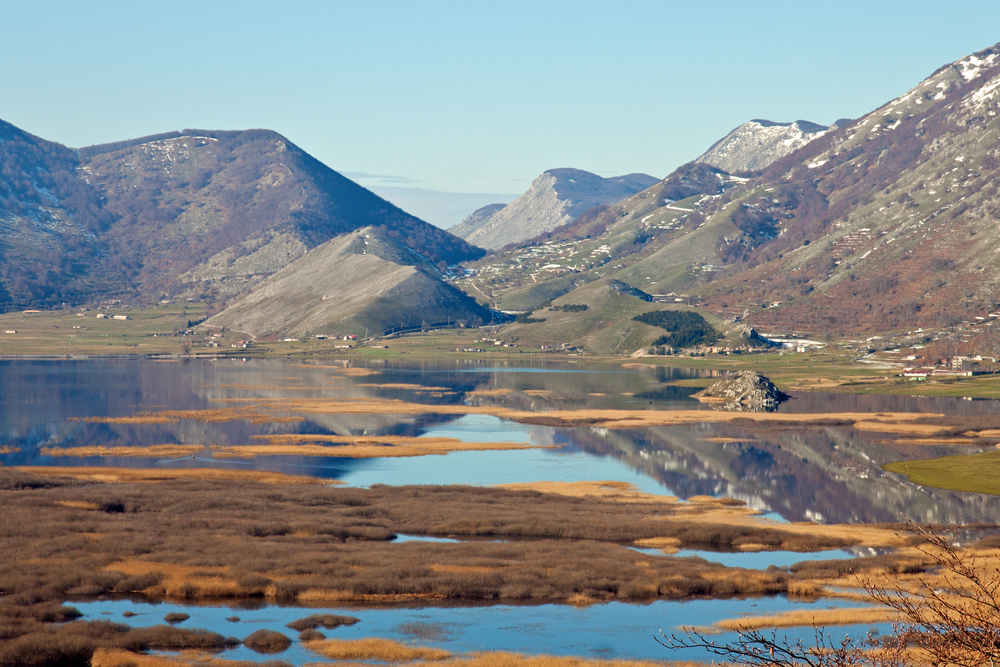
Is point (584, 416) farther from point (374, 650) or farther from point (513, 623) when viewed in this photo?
point (374, 650)

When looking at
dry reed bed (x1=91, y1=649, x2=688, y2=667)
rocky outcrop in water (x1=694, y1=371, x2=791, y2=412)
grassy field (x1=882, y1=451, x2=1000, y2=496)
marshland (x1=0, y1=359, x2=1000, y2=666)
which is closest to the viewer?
dry reed bed (x1=91, y1=649, x2=688, y2=667)

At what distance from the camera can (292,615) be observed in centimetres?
5144

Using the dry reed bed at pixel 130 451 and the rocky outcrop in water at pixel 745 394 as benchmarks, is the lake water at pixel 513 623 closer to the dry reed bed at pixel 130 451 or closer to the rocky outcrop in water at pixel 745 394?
the dry reed bed at pixel 130 451

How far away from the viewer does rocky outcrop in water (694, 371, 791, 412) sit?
171 m

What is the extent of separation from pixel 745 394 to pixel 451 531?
11564cm

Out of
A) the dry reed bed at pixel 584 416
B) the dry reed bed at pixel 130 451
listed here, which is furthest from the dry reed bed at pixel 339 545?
the dry reed bed at pixel 584 416

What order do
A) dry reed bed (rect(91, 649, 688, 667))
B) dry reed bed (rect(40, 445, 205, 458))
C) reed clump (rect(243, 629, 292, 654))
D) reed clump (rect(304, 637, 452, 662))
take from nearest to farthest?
dry reed bed (rect(91, 649, 688, 667)), reed clump (rect(304, 637, 452, 662)), reed clump (rect(243, 629, 292, 654)), dry reed bed (rect(40, 445, 205, 458))

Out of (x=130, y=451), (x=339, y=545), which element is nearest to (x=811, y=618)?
(x=339, y=545)

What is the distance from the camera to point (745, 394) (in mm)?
176375

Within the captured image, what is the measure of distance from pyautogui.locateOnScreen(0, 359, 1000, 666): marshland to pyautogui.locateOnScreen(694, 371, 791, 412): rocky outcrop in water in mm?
28099

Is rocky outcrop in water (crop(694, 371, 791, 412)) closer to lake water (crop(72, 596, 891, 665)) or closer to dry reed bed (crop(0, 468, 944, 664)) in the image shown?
dry reed bed (crop(0, 468, 944, 664))

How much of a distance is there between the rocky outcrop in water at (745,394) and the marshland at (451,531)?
28.1 metres

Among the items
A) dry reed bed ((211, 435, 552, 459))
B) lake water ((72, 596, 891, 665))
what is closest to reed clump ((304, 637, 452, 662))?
lake water ((72, 596, 891, 665))

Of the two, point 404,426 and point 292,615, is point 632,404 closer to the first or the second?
point 404,426
